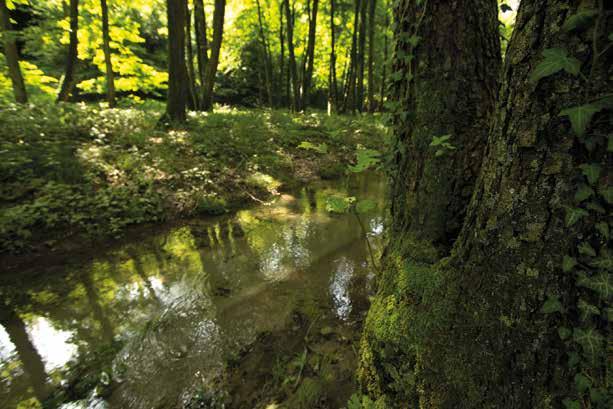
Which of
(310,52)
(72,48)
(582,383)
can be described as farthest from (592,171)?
(310,52)

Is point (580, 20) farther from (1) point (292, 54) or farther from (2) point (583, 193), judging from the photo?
(1) point (292, 54)

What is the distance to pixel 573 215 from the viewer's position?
42.5 inches

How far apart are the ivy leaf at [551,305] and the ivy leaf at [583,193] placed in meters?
0.37

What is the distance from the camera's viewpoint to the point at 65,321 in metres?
3.26

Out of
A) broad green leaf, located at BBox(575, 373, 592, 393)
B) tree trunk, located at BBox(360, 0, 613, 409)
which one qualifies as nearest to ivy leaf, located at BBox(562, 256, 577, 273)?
tree trunk, located at BBox(360, 0, 613, 409)

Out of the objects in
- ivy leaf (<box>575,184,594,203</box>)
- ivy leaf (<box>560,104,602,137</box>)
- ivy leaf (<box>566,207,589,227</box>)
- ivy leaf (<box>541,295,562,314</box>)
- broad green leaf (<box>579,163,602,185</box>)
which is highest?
ivy leaf (<box>560,104,602,137</box>)

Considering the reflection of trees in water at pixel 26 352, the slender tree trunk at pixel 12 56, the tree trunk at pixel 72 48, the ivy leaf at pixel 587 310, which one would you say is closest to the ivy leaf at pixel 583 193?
the ivy leaf at pixel 587 310

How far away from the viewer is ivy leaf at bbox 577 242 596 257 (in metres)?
1.07

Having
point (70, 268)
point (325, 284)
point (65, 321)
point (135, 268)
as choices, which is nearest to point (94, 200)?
point (70, 268)

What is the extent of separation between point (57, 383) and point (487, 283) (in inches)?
128

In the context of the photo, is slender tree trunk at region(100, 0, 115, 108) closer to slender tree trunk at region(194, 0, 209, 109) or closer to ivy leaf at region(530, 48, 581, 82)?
slender tree trunk at region(194, 0, 209, 109)

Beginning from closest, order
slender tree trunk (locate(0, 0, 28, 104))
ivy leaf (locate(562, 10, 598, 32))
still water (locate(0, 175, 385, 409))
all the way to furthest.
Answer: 1. ivy leaf (locate(562, 10, 598, 32))
2. still water (locate(0, 175, 385, 409))
3. slender tree trunk (locate(0, 0, 28, 104))

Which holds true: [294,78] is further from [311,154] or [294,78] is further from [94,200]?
[94,200]

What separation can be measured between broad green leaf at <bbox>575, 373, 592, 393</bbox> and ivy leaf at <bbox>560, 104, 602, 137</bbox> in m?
0.84
